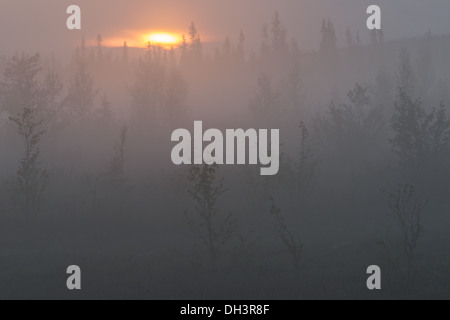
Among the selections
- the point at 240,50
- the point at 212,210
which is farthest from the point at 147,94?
the point at 240,50

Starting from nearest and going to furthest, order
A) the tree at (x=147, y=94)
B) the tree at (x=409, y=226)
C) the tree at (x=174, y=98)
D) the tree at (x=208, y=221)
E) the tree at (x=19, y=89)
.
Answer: the tree at (x=409, y=226), the tree at (x=208, y=221), the tree at (x=19, y=89), the tree at (x=174, y=98), the tree at (x=147, y=94)

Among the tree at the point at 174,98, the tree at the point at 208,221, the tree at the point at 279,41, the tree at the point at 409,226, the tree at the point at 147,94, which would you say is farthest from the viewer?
the tree at the point at 279,41

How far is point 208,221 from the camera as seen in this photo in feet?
45.2

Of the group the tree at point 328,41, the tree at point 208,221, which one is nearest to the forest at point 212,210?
the tree at point 208,221

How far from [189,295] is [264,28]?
94.0 metres

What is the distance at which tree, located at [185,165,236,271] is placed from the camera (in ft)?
45.3

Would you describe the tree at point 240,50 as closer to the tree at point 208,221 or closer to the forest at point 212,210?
the forest at point 212,210

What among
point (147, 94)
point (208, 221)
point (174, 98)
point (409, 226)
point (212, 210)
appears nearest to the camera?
point (208, 221)

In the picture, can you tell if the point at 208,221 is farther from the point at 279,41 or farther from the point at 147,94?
the point at 279,41

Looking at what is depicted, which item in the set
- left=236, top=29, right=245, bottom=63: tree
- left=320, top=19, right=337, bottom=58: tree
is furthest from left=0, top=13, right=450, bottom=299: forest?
left=236, top=29, right=245, bottom=63: tree

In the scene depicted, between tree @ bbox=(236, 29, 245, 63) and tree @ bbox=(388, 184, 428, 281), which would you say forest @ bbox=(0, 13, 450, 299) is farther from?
tree @ bbox=(236, 29, 245, 63)

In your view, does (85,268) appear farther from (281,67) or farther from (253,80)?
(253,80)

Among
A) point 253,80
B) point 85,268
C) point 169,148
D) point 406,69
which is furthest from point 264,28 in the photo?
point 85,268

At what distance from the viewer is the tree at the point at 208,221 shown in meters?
13.8
